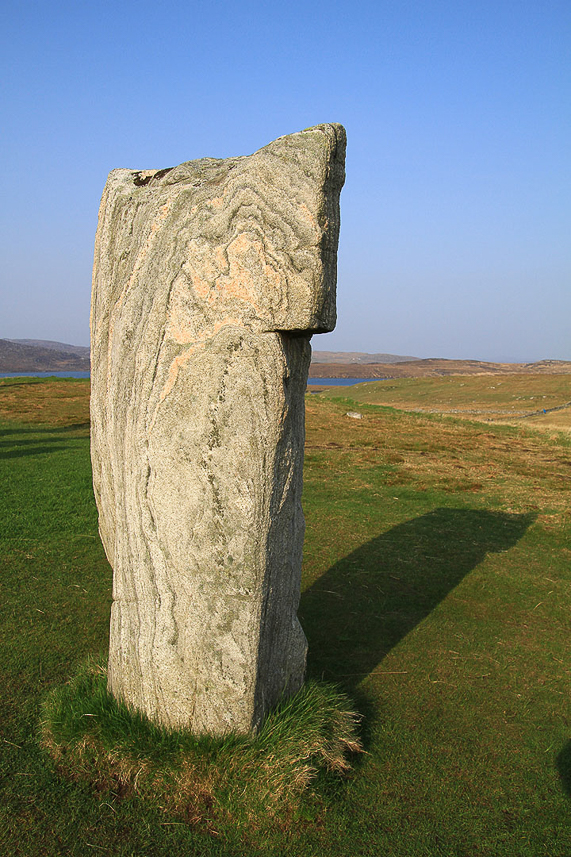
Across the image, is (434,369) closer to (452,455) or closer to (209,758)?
(452,455)

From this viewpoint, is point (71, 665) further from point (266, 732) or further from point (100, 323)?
point (100, 323)

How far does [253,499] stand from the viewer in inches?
121

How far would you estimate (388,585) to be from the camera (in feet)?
20.6

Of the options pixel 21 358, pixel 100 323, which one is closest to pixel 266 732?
pixel 100 323

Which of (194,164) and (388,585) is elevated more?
(194,164)

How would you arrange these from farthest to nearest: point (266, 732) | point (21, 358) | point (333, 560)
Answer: point (21, 358), point (333, 560), point (266, 732)

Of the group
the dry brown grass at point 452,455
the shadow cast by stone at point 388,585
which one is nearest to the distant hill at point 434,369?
the dry brown grass at point 452,455

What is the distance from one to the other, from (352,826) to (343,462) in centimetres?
995

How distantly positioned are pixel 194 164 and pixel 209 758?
316 centimetres

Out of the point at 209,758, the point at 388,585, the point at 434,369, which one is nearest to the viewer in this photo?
the point at 209,758

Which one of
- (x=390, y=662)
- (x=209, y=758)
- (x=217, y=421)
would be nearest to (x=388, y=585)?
(x=390, y=662)

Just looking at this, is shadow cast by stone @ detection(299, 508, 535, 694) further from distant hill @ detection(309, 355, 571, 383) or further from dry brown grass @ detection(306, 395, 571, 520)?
distant hill @ detection(309, 355, 571, 383)

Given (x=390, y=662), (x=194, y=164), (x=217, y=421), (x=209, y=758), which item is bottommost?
(x=390, y=662)

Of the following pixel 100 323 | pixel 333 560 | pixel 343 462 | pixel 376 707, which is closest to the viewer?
pixel 100 323
